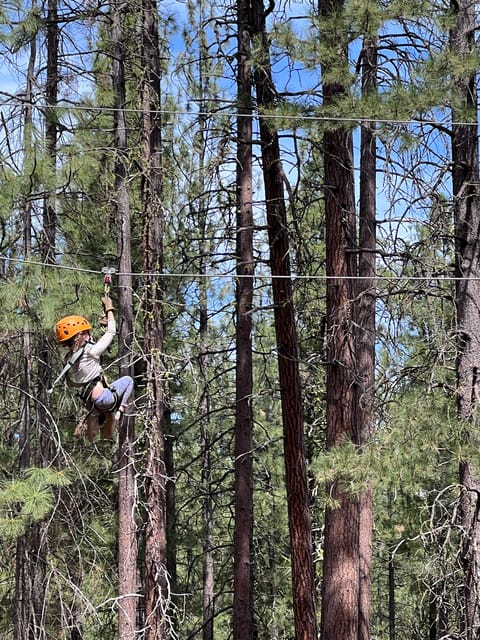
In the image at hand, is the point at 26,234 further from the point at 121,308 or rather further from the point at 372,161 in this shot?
the point at 372,161

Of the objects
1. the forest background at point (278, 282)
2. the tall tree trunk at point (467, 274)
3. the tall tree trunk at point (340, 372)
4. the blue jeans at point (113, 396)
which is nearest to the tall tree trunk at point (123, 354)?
the forest background at point (278, 282)

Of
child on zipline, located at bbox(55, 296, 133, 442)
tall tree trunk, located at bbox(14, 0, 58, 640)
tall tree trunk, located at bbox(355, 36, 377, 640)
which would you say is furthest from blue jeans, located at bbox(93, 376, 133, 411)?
tall tree trunk, located at bbox(355, 36, 377, 640)

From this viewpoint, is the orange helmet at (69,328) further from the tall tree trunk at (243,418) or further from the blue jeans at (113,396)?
the tall tree trunk at (243,418)

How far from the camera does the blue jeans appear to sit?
20.7 feet

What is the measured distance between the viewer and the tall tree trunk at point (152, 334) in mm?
9508

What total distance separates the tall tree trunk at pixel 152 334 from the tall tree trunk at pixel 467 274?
3585mm

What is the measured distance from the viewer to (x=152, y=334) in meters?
9.81

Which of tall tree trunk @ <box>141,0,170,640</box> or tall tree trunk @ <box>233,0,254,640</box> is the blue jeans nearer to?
tall tree trunk @ <box>141,0,170,640</box>

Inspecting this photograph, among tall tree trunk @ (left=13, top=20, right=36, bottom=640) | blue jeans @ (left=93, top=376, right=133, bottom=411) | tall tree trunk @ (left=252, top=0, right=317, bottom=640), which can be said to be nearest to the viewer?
blue jeans @ (left=93, top=376, right=133, bottom=411)

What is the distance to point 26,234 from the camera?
949 cm

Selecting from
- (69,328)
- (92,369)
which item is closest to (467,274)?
(92,369)

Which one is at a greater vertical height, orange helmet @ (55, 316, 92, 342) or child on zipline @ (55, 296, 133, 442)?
orange helmet @ (55, 316, 92, 342)

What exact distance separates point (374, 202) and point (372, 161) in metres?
0.60

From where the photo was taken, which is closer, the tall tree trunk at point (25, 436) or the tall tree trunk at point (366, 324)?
the tall tree trunk at point (25, 436)
